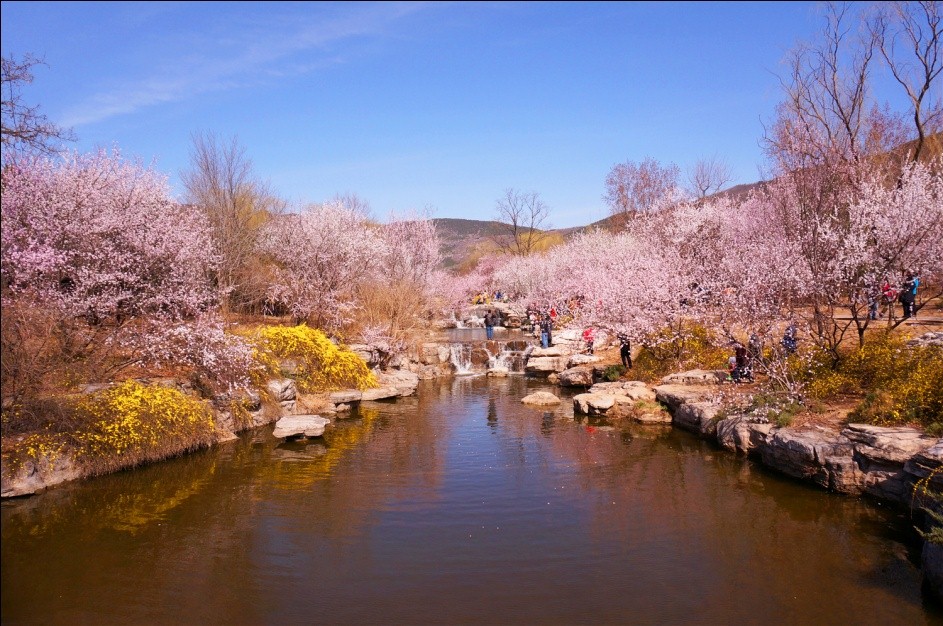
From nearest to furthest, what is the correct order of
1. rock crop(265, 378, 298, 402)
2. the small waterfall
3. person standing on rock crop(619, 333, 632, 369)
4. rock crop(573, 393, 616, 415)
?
rock crop(265, 378, 298, 402)
rock crop(573, 393, 616, 415)
person standing on rock crop(619, 333, 632, 369)
the small waterfall

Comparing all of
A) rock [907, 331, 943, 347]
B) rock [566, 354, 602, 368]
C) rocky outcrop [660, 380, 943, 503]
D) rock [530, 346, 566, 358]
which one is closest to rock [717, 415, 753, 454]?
rocky outcrop [660, 380, 943, 503]

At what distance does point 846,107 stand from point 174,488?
2429 centimetres

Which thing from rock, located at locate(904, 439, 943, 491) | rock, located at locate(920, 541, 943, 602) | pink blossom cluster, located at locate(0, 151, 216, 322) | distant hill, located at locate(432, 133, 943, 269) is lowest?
rock, located at locate(920, 541, 943, 602)

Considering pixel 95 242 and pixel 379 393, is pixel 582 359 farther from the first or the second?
pixel 95 242

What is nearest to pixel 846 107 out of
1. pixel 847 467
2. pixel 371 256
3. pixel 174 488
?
pixel 847 467

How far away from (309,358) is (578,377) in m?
9.85

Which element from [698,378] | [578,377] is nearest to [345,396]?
[578,377]

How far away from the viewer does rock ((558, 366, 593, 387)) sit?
2255cm

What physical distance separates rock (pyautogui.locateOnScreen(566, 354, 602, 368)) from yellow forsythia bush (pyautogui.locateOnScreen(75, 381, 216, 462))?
14226 mm

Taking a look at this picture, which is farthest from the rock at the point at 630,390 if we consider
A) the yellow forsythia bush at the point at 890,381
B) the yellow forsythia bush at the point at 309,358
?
the yellow forsythia bush at the point at 309,358

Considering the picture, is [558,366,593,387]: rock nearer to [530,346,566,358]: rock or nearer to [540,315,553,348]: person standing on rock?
[530,346,566,358]: rock

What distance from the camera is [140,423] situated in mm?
12453

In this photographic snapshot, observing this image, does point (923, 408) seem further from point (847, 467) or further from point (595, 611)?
point (595, 611)

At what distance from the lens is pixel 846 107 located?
21.8 m
